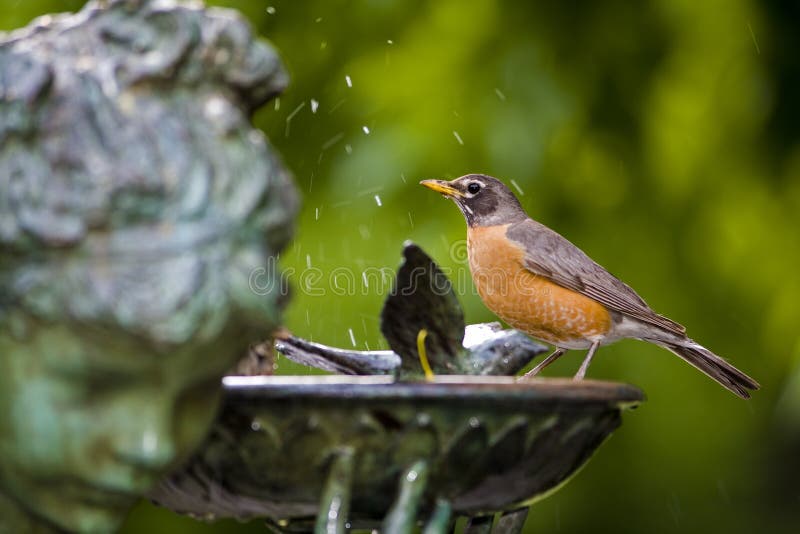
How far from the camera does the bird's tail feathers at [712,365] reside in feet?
11.4

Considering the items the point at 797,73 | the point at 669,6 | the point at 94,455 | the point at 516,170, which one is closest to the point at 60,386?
the point at 94,455

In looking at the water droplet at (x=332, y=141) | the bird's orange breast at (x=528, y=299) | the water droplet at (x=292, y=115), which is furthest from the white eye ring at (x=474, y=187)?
the water droplet at (x=292, y=115)

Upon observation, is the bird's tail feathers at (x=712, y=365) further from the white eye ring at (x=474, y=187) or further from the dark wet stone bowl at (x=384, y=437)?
the dark wet stone bowl at (x=384, y=437)

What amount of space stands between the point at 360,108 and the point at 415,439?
233 centimetres

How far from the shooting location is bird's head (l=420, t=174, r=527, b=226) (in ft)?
11.8

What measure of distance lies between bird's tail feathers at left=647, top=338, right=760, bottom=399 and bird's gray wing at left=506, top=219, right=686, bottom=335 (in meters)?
0.09

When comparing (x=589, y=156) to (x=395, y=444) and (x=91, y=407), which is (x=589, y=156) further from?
(x=91, y=407)

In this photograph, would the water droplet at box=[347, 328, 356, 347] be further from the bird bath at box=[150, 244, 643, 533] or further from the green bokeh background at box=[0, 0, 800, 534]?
the bird bath at box=[150, 244, 643, 533]

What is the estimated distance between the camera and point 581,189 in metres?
3.59

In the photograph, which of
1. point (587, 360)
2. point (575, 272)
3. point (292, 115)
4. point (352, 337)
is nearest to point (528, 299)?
point (575, 272)

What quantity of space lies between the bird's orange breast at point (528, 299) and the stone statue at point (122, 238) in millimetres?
2385

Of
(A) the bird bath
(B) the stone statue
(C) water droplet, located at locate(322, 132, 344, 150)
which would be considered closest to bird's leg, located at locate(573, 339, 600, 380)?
(C) water droplet, located at locate(322, 132, 344, 150)

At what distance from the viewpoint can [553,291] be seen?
366 cm

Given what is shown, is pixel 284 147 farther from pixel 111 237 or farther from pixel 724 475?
pixel 111 237
